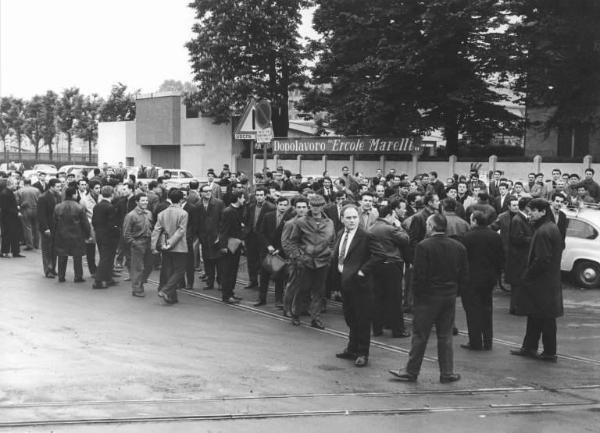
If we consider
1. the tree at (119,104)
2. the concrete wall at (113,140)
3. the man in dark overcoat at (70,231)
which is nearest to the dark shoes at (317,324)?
the man in dark overcoat at (70,231)

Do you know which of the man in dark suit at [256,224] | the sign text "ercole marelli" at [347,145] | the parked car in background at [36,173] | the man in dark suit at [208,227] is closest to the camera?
the man in dark suit at [256,224]

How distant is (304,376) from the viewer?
7816 millimetres

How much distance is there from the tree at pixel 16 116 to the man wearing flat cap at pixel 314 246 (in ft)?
246

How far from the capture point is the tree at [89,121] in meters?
68.1

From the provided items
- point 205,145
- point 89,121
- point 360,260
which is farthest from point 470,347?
point 89,121

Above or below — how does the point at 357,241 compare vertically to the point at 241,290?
above

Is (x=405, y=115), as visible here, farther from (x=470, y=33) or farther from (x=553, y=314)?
(x=553, y=314)

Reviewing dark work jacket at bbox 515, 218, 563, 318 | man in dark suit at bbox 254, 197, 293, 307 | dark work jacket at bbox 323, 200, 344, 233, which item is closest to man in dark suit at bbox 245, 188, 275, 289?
man in dark suit at bbox 254, 197, 293, 307

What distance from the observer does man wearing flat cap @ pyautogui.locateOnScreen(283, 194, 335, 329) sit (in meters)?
10.2

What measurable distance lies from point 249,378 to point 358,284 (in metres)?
1.69

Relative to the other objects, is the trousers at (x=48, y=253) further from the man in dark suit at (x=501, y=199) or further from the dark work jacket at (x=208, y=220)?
the man in dark suit at (x=501, y=199)

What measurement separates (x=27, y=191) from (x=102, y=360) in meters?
11.1

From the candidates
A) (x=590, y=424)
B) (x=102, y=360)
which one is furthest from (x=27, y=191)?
(x=590, y=424)

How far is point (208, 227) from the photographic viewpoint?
1338 centimetres
